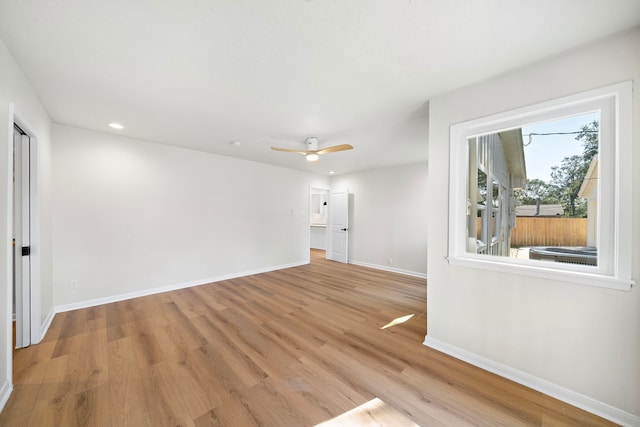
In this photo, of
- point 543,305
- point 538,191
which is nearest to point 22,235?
point 543,305

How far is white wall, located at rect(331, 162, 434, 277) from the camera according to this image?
5.01m

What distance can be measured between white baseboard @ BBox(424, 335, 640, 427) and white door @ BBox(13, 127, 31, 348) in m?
4.06

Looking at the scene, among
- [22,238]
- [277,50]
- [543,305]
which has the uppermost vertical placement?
[277,50]

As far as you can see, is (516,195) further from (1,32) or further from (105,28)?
(1,32)

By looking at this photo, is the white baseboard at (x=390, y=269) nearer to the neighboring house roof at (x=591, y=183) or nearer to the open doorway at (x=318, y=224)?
the open doorway at (x=318, y=224)

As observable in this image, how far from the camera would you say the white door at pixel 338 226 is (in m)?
6.34

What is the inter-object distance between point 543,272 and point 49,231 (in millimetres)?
5191

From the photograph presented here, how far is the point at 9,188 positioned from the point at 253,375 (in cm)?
230

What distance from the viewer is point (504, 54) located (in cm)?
166

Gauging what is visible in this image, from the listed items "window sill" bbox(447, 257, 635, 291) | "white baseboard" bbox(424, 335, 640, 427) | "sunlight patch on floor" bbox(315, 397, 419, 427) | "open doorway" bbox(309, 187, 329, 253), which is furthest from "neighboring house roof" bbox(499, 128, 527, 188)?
"open doorway" bbox(309, 187, 329, 253)

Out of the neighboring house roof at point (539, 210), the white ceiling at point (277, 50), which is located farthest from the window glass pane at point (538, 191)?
the white ceiling at point (277, 50)

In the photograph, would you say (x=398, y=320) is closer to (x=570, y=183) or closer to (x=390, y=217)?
(x=570, y=183)

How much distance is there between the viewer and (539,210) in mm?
1939

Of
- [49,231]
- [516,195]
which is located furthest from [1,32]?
[516,195]
